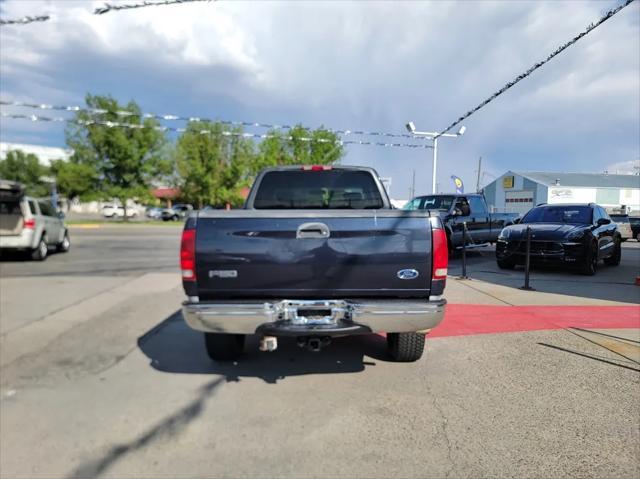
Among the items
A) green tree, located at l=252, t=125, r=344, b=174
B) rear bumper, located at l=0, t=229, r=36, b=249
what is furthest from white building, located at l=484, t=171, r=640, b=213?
green tree, located at l=252, t=125, r=344, b=174

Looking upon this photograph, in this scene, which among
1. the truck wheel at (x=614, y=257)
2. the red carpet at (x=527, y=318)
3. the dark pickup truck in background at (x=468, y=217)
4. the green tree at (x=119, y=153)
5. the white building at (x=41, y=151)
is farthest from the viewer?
the white building at (x=41, y=151)

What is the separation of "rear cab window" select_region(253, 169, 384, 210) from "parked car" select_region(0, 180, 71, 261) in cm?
1012

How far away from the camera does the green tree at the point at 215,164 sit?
136ft

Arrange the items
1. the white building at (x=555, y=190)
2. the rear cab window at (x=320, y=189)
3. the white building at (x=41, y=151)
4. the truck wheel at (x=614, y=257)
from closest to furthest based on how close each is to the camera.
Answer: the rear cab window at (x=320, y=189)
the white building at (x=555, y=190)
the truck wheel at (x=614, y=257)
the white building at (x=41, y=151)

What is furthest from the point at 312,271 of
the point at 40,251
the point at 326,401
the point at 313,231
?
the point at 40,251

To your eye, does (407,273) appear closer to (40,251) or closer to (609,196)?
(40,251)

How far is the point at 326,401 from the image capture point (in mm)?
3736

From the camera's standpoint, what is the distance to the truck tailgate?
3.53 metres

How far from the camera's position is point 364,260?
3.53 m

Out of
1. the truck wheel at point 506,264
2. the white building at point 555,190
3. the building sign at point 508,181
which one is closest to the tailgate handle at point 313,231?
the white building at point 555,190

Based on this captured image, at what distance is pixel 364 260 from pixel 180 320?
3960 millimetres

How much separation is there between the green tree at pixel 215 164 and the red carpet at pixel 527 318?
36567mm

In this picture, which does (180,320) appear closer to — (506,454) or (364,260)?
(364,260)

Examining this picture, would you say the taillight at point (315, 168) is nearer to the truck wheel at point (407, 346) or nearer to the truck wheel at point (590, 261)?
the truck wheel at point (407, 346)
